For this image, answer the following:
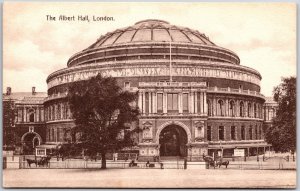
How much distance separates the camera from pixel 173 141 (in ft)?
116

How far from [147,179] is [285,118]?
8024 millimetres

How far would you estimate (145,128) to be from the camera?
3353cm

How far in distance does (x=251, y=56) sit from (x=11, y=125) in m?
13.4

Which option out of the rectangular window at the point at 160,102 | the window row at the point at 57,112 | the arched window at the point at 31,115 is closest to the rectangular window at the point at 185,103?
the rectangular window at the point at 160,102

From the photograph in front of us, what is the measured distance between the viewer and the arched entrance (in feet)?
113

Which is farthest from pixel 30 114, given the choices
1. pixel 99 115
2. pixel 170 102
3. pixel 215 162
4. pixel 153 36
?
pixel 215 162

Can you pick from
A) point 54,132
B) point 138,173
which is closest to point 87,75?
point 54,132

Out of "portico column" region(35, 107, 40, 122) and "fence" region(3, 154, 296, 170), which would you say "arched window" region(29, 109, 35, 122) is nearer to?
"portico column" region(35, 107, 40, 122)

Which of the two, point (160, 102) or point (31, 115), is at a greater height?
point (160, 102)

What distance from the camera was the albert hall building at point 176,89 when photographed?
33906mm

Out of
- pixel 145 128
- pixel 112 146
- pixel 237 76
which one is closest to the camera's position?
pixel 112 146

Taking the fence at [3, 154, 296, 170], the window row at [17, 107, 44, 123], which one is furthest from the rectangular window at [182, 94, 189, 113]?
the window row at [17, 107, 44, 123]

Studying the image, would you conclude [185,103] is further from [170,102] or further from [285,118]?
[285,118]

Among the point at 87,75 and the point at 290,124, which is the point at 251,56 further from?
the point at 87,75
